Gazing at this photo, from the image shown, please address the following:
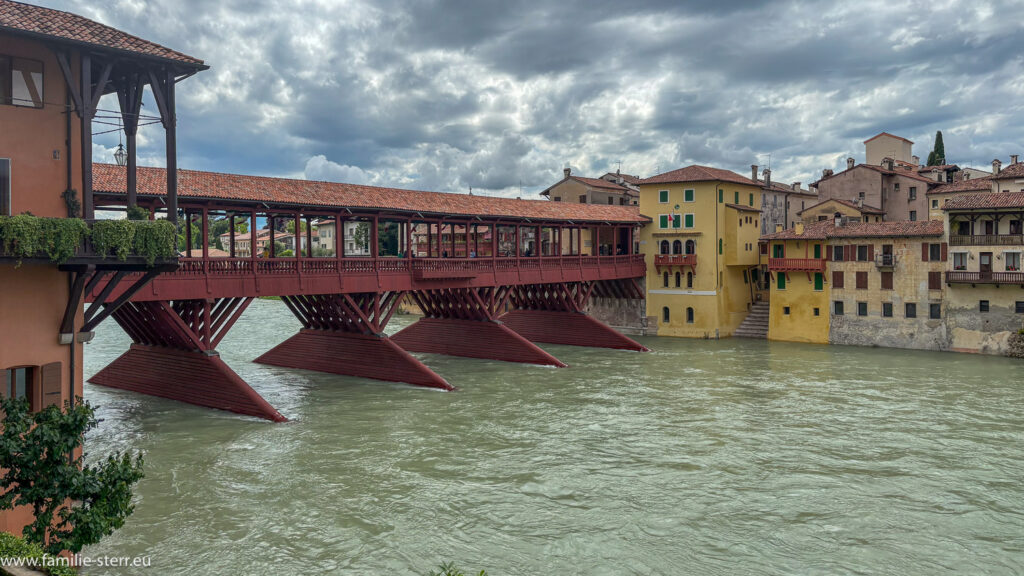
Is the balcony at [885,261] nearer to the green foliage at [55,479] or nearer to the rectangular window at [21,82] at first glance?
the green foliage at [55,479]

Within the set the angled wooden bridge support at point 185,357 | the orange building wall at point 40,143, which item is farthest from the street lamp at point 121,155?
the angled wooden bridge support at point 185,357

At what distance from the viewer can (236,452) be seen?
843 inches

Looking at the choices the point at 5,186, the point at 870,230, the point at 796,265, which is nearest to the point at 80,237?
the point at 5,186

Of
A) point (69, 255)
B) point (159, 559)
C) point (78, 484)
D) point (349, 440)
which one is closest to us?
point (78, 484)

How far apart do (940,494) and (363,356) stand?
73.9 feet

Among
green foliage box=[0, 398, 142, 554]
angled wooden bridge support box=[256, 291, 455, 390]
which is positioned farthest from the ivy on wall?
angled wooden bridge support box=[256, 291, 455, 390]

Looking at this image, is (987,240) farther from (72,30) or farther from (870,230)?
(72,30)

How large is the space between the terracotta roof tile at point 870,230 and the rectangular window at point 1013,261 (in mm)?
3412

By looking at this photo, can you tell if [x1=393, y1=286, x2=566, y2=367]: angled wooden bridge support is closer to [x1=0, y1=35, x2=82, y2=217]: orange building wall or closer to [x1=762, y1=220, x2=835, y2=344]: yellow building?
[x1=762, y1=220, x2=835, y2=344]: yellow building

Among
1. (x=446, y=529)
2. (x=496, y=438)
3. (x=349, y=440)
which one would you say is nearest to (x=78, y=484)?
(x=446, y=529)

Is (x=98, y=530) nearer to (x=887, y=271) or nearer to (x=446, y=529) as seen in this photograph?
(x=446, y=529)

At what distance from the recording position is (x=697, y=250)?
48.8 metres

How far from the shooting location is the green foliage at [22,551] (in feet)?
27.9

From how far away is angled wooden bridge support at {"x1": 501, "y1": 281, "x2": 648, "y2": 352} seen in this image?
1705 inches
